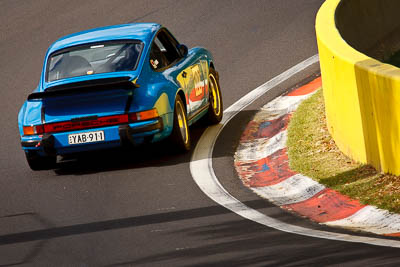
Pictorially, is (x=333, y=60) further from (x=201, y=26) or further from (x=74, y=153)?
(x=201, y=26)

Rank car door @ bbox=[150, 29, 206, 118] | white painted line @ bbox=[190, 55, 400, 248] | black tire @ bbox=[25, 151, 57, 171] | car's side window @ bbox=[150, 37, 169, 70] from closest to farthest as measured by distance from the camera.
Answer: white painted line @ bbox=[190, 55, 400, 248] < black tire @ bbox=[25, 151, 57, 171] < car's side window @ bbox=[150, 37, 169, 70] < car door @ bbox=[150, 29, 206, 118]

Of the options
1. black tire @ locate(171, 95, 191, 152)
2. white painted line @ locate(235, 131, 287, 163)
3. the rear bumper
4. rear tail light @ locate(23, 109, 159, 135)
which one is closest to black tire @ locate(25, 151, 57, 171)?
the rear bumper

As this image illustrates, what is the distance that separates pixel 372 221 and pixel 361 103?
1537mm

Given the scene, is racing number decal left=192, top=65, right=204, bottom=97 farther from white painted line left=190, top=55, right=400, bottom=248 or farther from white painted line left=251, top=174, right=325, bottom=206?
white painted line left=251, top=174, right=325, bottom=206

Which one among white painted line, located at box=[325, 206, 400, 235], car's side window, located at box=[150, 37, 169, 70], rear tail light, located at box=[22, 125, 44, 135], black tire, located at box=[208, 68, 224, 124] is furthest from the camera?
black tire, located at box=[208, 68, 224, 124]

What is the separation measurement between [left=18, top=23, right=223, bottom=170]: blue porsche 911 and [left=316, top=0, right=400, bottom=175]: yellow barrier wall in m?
1.84

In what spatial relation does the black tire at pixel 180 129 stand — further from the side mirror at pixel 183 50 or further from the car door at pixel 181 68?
the side mirror at pixel 183 50

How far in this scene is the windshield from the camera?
37.3ft

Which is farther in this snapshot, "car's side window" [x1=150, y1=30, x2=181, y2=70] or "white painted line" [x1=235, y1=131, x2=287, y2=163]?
"car's side window" [x1=150, y1=30, x2=181, y2=70]

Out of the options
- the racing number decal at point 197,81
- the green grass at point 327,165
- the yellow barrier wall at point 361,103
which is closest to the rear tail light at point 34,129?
the racing number decal at point 197,81

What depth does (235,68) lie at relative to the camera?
15773 millimetres

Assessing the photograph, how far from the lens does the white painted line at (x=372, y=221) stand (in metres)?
7.73

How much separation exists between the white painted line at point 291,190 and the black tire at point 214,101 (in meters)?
3.04

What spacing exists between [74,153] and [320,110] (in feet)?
10.6
